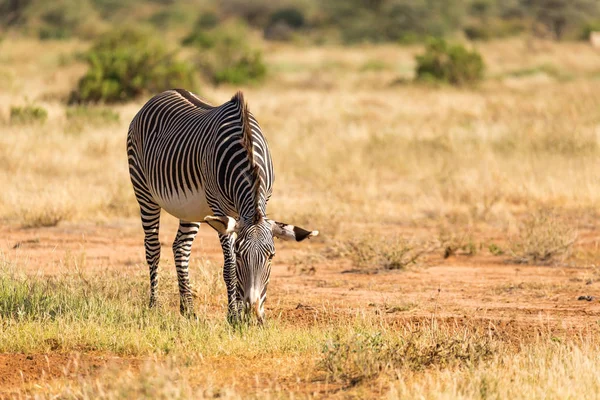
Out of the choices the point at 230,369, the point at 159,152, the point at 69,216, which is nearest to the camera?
the point at 230,369

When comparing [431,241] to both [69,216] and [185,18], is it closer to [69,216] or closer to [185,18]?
[69,216]

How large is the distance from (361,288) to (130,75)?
16015 mm

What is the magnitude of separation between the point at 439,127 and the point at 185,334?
14.1 metres

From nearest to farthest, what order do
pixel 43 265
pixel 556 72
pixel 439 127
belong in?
pixel 43 265 → pixel 439 127 → pixel 556 72

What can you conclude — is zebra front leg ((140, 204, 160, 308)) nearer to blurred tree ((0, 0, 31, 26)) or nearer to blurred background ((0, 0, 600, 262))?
blurred background ((0, 0, 600, 262))

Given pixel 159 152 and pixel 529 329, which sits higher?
pixel 159 152

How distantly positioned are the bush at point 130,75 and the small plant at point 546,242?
14.7 meters

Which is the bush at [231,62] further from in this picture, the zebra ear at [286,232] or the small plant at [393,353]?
the small plant at [393,353]

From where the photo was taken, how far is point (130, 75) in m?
24.2

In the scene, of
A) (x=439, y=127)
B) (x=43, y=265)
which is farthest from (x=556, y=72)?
(x=43, y=265)

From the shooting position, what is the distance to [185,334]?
6656 mm

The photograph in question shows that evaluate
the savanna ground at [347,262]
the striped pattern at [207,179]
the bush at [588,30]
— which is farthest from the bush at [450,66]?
the bush at [588,30]

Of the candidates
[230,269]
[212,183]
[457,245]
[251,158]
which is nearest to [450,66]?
[457,245]

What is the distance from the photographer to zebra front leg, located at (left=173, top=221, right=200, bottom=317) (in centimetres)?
816
